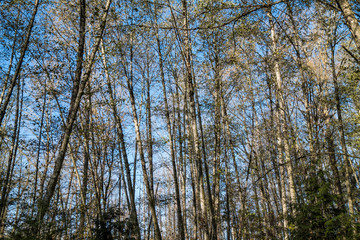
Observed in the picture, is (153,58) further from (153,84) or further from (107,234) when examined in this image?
(107,234)

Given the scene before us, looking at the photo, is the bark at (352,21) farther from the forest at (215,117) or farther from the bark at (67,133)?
the bark at (67,133)

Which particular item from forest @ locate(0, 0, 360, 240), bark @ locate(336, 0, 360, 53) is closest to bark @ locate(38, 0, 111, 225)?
forest @ locate(0, 0, 360, 240)

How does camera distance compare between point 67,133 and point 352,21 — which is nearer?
point 352,21

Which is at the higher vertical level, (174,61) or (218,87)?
(174,61)

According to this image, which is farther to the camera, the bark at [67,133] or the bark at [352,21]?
the bark at [67,133]

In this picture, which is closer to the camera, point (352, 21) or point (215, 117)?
point (352, 21)

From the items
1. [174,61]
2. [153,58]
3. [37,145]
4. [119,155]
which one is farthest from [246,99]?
[37,145]

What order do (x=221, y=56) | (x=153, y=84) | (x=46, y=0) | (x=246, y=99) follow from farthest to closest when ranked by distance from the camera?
(x=153, y=84) → (x=246, y=99) → (x=221, y=56) → (x=46, y=0)

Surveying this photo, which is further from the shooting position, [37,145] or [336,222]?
[37,145]

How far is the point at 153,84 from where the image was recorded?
1021 centimetres

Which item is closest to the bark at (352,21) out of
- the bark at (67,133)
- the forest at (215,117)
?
the forest at (215,117)

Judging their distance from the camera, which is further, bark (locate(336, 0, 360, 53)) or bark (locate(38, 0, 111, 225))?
bark (locate(38, 0, 111, 225))

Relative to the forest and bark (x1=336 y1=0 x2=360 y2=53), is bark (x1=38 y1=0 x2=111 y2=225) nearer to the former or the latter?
the forest

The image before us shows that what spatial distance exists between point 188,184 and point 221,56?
322 inches
